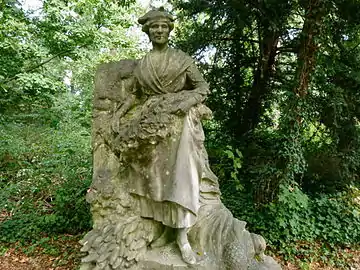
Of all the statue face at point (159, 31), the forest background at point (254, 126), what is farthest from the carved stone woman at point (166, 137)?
the forest background at point (254, 126)

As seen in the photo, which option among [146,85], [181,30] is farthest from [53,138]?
[146,85]

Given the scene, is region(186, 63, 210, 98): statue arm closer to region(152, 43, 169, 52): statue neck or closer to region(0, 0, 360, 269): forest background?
region(152, 43, 169, 52): statue neck

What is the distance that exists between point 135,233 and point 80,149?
12.5 ft

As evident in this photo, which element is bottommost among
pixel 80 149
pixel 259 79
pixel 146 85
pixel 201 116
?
pixel 80 149

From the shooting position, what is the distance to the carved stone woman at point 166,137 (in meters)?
2.39

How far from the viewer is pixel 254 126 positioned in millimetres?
5523

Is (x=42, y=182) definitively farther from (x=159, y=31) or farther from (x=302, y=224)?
(x=302, y=224)

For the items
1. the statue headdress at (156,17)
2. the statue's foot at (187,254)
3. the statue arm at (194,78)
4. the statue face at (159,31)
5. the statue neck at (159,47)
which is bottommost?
the statue's foot at (187,254)

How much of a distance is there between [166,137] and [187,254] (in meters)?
0.91

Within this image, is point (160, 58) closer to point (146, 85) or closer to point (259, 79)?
point (146, 85)

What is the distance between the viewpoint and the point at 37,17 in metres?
6.25

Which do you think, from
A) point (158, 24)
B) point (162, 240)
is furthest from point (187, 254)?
point (158, 24)

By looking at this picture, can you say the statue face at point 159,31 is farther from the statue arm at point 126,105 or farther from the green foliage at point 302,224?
the green foliage at point 302,224

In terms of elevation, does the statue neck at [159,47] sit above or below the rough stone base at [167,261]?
above
